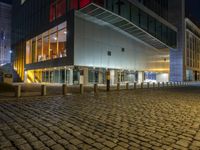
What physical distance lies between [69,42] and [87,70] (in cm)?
545

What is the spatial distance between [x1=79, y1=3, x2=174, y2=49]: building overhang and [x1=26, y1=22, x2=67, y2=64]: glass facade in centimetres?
537

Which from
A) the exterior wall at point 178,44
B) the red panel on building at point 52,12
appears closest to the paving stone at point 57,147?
the red panel on building at point 52,12

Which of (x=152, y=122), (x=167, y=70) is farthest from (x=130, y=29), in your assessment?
(x=152, y=122)

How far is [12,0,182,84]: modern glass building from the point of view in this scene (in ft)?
92.3

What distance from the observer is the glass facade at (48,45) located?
30880mm

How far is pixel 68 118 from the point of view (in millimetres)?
6812

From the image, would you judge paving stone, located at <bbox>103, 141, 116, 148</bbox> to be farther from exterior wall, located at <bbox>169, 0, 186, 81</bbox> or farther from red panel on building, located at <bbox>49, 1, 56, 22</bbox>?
exterior wall, located at <bbox>169, 0, 186, 81</bbox>

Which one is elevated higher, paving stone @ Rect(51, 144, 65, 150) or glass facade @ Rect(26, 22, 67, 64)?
glass facade @ Rect(26, 22, 67, 64)

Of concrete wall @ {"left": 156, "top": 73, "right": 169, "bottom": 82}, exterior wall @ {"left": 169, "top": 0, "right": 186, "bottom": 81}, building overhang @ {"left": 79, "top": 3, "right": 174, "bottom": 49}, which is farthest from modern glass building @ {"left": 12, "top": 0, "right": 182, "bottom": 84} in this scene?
exterior wall @ {"left": 169, "top": 0, "right": 186, "bottom": 81}

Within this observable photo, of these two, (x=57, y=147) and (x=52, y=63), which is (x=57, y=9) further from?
(x=57, y=147)

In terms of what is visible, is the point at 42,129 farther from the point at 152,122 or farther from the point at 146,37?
the point at 146,37

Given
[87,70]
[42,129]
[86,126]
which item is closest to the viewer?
[42,129]

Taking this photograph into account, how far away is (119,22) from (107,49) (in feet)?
16.1

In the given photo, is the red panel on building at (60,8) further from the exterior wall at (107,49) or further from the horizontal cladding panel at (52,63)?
the horizontal cladding panel at (52,63)
